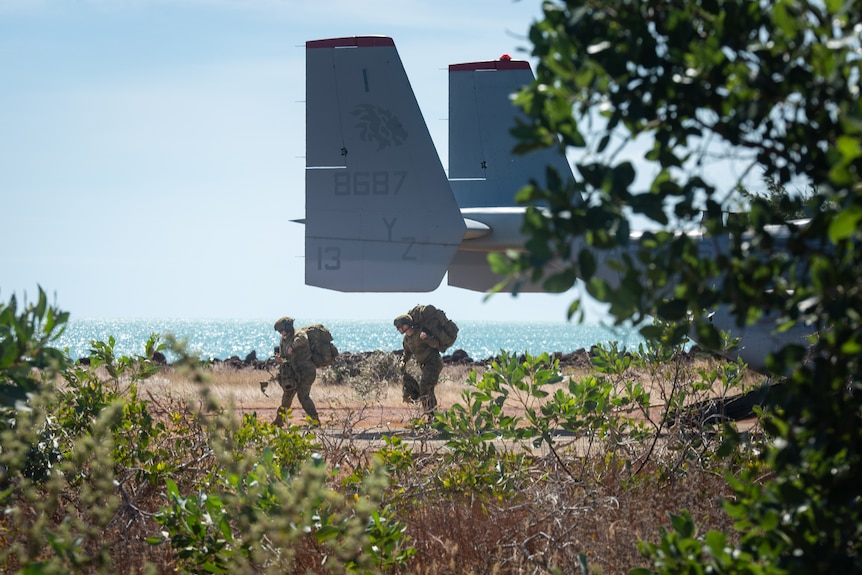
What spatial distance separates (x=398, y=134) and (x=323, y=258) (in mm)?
2272

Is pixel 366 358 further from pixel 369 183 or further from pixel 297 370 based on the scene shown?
pixel 369 183

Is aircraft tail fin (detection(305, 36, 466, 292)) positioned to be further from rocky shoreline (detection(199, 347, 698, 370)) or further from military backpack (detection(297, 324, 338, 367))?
rocky shoreline (detection(199, 347, 698, 370))

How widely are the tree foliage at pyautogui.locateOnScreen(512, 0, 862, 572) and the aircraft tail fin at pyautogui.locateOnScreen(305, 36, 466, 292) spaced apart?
1093 cm

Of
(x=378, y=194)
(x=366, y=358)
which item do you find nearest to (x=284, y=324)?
(x=378, y=194)

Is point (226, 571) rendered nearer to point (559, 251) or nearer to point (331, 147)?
point (559, 251)

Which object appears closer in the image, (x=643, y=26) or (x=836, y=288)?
(x=836, y=288)

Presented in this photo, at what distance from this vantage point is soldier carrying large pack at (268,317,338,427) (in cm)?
1468

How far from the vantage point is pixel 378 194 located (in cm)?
1363

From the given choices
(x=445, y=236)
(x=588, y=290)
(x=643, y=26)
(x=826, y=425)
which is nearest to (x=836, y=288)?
(x=826, y=425)

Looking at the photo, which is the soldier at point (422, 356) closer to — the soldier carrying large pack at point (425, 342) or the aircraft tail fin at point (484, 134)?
the soldier carrying large pack at point (425, 342)

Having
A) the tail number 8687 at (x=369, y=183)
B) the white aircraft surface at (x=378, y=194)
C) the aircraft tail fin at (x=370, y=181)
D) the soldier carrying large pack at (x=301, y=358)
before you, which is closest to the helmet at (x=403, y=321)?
the soldier carrying large pack at (x=301, y=358)

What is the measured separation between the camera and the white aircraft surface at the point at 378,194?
13.5 meters

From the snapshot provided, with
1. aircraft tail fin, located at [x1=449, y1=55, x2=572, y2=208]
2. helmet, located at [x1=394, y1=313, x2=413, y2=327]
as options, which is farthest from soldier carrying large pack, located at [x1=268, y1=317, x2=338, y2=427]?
aircraft tail fin, located at [x1=449, y1=55, x2=572, y2=208]

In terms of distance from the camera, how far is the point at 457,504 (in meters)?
5.46
